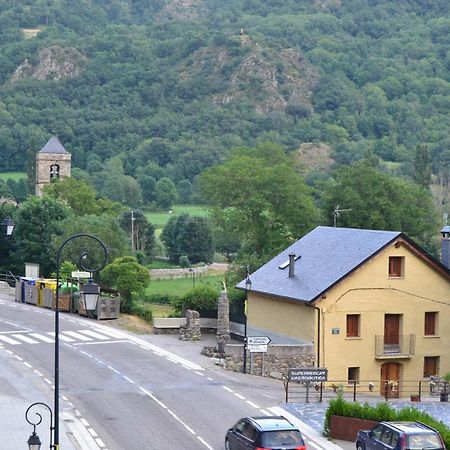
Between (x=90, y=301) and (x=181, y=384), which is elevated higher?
(x=90, y=301)

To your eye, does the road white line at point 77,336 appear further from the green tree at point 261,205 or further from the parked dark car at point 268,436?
the green tree at point 261,205

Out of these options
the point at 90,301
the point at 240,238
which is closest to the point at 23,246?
the point at 240,238

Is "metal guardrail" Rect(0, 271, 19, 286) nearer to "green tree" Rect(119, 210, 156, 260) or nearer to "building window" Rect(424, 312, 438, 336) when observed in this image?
"building window" Rect(424, 312, 438, 336)

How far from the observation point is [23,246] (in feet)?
246

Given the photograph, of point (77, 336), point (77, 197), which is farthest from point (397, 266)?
point (77, 197)

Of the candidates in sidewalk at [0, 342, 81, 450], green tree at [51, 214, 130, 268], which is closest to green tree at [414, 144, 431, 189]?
green tree at [51, 214, 130, 268]

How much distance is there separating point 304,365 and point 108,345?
8371mm

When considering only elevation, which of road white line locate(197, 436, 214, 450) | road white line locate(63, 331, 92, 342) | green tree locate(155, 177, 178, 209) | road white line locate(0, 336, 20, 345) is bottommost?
road white line locate(197, 436, 214, 450)

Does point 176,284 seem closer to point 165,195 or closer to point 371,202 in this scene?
point 371,202

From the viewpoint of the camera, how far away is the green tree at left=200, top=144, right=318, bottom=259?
237ft

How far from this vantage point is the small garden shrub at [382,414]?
26114 mm

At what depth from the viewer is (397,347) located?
44938 mm

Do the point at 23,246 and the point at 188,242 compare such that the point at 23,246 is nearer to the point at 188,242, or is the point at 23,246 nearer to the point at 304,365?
the point at 304,365

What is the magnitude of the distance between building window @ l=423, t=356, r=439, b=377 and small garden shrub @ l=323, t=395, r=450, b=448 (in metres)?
16.5
